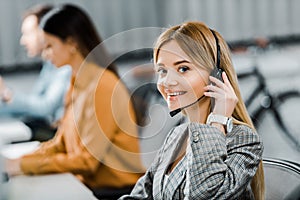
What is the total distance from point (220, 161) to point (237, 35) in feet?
5.39

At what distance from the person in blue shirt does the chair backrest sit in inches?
54.9

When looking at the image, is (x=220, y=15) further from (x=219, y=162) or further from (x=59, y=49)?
(x=219, y=162)

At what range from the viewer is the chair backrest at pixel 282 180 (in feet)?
4.02

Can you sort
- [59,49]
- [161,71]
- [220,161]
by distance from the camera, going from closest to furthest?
1. [220,161]
2. [161,71]
3. [59,49]

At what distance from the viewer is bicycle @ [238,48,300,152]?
88.2 inches

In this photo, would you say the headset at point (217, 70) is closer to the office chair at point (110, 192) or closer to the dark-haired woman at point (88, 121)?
the dark-haired woman at point (88, 121)

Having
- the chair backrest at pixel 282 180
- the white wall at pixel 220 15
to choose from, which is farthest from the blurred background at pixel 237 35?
the chair backrest at pixel 282 180

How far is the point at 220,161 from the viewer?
3.68 ft

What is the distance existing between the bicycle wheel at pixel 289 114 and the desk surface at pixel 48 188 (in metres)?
0.85

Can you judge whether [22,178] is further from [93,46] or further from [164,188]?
[164,188]

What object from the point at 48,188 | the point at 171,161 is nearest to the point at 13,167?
the point at 48,188

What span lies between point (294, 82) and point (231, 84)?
1.39 m

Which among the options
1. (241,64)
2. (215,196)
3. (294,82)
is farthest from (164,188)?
(294,82)

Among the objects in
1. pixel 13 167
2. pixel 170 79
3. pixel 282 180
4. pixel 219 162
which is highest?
pixel 170 79
